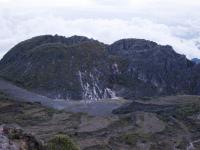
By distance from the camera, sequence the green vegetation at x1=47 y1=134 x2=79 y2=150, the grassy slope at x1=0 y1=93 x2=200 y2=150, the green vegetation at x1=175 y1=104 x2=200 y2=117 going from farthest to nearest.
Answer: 1. the green vegetation at x1=175 y1=104 x2=200 y2=117
2. the grassy slope at x1=0 y1=93 x2=200 y2=150
3. the green vegetation at x1=47 y1=134 x2=79 y2=150

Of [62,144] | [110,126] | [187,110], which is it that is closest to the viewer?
[62,144]

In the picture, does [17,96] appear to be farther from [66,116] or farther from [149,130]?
[149,130]

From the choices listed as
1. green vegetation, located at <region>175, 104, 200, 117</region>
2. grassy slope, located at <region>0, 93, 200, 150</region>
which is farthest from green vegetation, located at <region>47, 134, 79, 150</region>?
green vegetation, located at <region>175, 104, 200, 117</region>

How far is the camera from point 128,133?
432 feet

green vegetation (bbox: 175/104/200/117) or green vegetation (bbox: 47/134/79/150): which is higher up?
green vegetation (bbox: 47/134/79/150)

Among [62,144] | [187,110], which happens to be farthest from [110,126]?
[62,144]

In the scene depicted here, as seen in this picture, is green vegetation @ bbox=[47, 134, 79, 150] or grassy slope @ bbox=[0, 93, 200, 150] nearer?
green vegetation @ bbox=[47, 134, 79, 150]

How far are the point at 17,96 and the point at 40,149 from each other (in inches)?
6228

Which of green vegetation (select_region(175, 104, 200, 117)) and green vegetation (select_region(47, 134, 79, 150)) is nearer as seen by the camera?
green vegetation (select_region(47, 134, 79, 150))

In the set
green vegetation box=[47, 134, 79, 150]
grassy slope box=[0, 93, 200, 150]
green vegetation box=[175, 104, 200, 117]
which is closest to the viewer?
green vegetation box=[47, 134, 79, 150]

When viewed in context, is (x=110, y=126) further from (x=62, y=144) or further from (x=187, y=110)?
(x=62, y=144)

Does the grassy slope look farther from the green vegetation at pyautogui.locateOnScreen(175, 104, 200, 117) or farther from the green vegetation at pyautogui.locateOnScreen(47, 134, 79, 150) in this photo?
the green vegetation at pyautogui.locateOnScreen(47, 134, 79, 150)

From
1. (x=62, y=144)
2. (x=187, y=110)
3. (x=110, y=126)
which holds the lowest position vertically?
(x=110, y=126)

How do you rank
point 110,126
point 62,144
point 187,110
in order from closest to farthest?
1. point 62,144
2. point 110,126
3. point 187,110
